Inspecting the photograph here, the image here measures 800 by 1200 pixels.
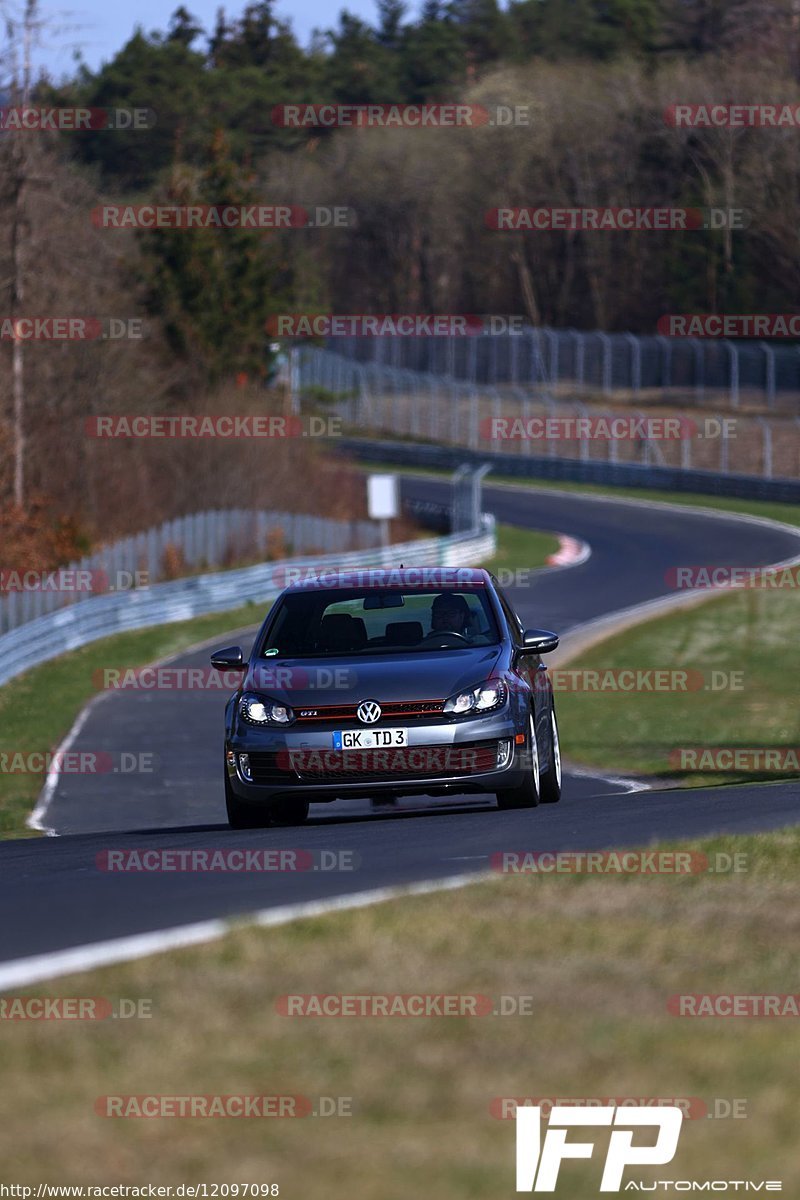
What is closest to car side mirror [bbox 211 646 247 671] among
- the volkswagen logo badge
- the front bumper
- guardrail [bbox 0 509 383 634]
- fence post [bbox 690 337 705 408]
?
the front bumper

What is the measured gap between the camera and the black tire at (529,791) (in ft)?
38.3

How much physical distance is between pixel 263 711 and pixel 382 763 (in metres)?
0.82

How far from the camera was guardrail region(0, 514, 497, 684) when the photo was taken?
30453 mm

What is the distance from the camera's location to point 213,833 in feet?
37.2

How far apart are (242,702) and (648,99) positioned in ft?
294

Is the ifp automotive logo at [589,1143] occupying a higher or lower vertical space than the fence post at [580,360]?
higher

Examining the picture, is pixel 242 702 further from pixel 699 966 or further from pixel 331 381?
pixel 331 381

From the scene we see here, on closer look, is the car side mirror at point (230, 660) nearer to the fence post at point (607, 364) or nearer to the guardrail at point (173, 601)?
the guardrail at point (173, 601)

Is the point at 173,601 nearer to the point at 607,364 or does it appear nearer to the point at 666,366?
the point at 666,366

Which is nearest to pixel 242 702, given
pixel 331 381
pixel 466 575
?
pixel 466 575

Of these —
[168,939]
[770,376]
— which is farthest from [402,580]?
[770,376]

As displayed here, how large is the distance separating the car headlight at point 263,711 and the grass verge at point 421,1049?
4.15 meters

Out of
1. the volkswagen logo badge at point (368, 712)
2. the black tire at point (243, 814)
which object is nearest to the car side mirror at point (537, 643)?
the volkswagen logo badge at point (368, 712)

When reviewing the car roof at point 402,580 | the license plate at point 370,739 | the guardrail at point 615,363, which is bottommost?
the guardrail at point 615,363
